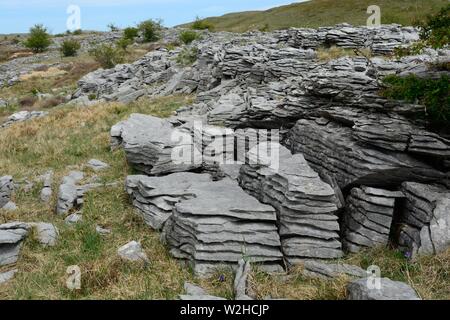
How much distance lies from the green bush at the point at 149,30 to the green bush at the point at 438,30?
191 feet

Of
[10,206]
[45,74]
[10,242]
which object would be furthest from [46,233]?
[45,74]

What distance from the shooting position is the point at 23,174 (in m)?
15.3

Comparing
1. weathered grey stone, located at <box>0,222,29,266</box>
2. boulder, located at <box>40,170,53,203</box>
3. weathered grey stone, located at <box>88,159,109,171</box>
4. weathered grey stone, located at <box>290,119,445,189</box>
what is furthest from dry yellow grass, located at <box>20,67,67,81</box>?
weathered grey stone, located at <box>290,119,445,189</box>

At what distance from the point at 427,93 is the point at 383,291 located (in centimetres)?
506

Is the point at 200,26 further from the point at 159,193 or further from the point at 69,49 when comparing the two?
the point at 159,193

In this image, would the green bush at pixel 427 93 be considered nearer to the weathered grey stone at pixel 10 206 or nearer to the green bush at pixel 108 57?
the weathered grey stone at pixel 10 206

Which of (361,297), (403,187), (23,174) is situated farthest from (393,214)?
(23,174)

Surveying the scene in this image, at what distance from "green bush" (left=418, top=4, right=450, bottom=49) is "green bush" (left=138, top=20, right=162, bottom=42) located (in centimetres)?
5810

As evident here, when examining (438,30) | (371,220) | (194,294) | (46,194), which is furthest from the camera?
(46,194)

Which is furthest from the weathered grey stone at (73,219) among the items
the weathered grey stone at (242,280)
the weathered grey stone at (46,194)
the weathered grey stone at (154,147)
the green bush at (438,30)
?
the green bush at (438,30)

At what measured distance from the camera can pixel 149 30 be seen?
6462 cm

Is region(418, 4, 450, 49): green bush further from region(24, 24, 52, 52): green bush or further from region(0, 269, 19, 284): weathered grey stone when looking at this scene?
region(24, 24, 52, 52): green bush

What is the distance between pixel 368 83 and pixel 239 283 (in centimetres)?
633
